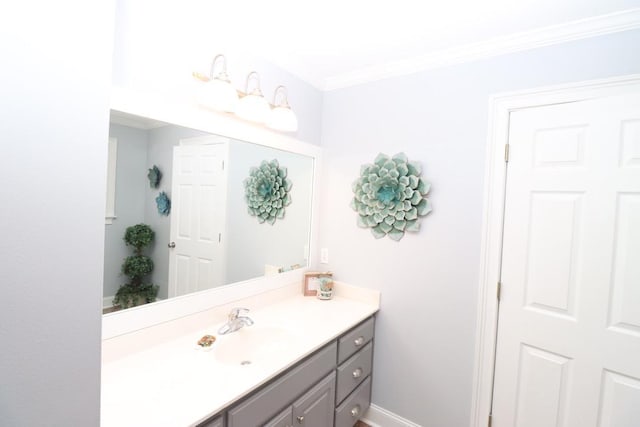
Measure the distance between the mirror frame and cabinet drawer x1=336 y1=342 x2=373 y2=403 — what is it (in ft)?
2.07

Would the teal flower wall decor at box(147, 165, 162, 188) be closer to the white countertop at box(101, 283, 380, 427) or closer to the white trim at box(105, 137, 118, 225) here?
the white trim at box(105, 137, 118, 225)

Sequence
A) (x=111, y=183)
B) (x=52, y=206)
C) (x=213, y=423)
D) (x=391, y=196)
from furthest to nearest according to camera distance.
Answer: (x=391, y=196) < (x=111, y=183) < (x=213, y=423) < (x=52, y=206)

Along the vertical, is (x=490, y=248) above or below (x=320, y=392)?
above

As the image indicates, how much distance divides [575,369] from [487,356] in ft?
1.20

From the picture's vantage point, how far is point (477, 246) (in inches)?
64.9

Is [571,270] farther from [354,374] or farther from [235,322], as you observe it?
[235,322]

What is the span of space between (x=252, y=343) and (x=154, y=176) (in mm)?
947

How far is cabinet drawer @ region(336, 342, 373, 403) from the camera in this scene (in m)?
1.63

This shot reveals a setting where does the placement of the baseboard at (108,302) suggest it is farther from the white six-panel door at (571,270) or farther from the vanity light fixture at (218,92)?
the white six-panel door at (571,270)

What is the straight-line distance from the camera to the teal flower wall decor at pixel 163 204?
→ 1393mm

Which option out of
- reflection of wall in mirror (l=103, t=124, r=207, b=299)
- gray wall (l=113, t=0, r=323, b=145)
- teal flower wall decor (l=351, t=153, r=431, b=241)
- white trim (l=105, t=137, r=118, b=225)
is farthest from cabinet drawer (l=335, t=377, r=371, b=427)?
gray wall (l=113, t=0, r=323, b=145)

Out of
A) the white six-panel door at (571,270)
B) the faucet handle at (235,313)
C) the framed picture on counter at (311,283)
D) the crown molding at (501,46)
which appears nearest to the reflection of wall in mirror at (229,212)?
the framed picture on counter at (311,283)

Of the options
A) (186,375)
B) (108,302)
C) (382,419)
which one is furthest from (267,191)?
(382,419)

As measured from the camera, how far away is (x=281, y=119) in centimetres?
171
